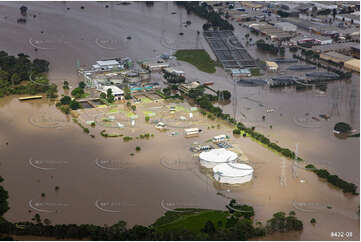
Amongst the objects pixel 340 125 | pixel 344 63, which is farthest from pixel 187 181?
pixel 344 63

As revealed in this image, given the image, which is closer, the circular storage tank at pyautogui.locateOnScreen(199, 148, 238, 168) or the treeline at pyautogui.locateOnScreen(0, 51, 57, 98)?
the circular storage tank at pyautogui.locateOnScreen(199, 148, 238, 168)

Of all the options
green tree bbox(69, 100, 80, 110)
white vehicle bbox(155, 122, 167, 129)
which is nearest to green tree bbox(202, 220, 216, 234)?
white vehicle bbox(155, 122, 167, 129)

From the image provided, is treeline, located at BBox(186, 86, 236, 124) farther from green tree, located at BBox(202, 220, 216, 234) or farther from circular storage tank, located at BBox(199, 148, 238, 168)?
green tree, located at BBox(202, 220, 216, 234)

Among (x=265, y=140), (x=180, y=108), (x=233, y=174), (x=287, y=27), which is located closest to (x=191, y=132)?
(x=265, y=140)

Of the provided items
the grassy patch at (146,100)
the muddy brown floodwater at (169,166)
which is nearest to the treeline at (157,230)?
the muddy brown floodwater at (169,166)

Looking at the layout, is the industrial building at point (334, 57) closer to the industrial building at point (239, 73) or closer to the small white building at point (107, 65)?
the industrial building at point (239, 73)

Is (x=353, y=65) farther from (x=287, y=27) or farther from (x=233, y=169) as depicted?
(x=233, y=169)
